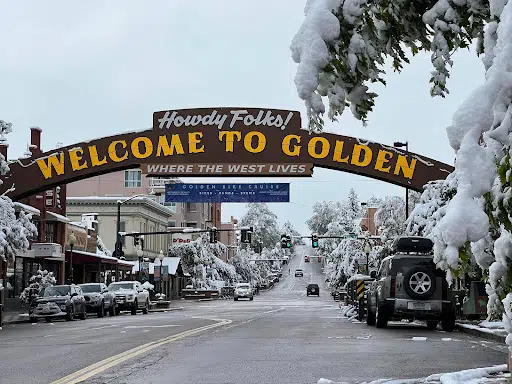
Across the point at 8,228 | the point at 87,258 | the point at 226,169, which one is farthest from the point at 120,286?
the point at 8,228

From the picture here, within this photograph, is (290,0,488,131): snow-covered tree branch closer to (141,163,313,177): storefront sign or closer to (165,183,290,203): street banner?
(141,163,313,177): storefront sign

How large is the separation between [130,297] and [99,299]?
179 inches

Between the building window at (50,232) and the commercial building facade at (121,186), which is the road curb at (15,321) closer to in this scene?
the building window at (50,232)

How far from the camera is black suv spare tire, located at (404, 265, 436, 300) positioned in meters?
22.9

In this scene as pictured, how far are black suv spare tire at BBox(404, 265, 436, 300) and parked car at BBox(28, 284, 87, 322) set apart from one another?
17546mm

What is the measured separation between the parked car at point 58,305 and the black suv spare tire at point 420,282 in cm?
1755

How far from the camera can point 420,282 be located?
907 inches

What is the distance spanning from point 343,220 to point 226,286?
4695cm

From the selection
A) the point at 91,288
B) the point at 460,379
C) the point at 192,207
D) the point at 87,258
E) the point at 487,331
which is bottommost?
the point at 460,379

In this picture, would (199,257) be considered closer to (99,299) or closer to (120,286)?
(120,286)

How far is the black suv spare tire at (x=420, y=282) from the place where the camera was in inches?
902

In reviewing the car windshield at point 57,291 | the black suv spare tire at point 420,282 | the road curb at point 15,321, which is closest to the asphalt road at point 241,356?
the black suv spare tire at point 420,282

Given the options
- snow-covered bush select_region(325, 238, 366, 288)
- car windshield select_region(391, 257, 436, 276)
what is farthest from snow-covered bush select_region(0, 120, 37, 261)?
snow-covered bush select_region(325, 238, 366, 288)

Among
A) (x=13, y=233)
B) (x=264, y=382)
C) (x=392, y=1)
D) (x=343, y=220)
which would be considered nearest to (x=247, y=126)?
(x=13, y=233)
